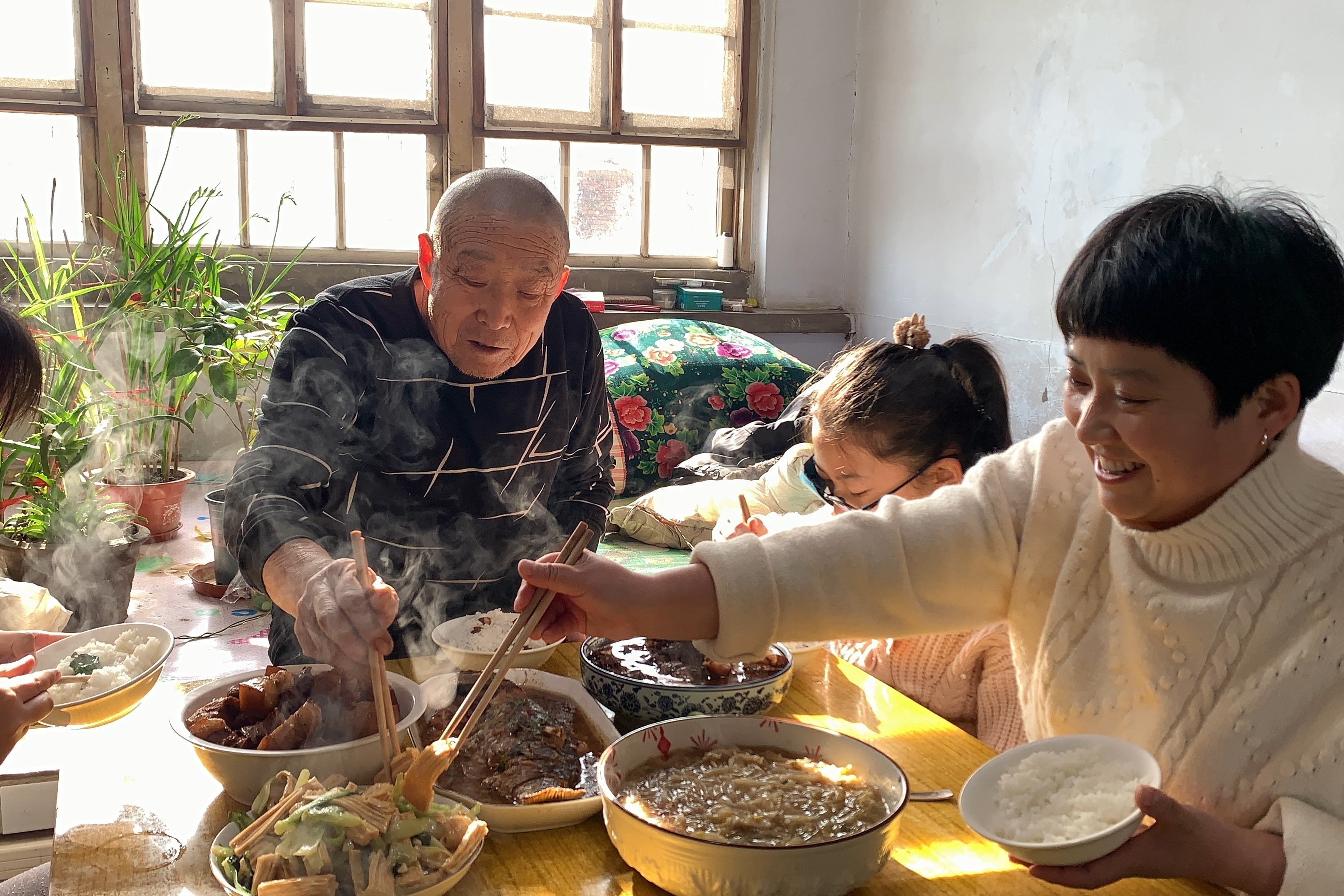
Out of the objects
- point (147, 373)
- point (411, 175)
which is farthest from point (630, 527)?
point (411, 175)

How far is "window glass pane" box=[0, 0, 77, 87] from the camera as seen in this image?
4688mm

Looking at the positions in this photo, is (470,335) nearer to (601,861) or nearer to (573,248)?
(601,861)

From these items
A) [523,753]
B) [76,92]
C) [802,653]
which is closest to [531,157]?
[76,92]

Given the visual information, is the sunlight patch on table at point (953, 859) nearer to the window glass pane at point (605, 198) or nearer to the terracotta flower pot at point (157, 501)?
the terracotta flower pot at point (157, 501)

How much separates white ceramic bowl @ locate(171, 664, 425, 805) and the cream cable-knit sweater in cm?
46

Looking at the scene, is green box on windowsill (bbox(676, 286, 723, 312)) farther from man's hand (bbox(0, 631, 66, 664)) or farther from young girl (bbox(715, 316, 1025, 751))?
man's hand (bbox(0, 631, 66, 664))

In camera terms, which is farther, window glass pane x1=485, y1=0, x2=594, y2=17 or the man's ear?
window glass pane x1=485, y1=0, x2=594, y2=17

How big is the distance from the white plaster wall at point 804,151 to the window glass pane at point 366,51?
1.84 m

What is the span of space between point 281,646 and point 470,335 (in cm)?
74

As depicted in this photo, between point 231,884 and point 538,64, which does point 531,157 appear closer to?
point 538,64

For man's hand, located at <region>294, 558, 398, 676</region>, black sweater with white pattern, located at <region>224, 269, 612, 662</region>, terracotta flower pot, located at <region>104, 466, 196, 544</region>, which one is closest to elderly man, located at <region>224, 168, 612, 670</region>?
black sweater with white pattern, located at <region>224, 269, 612, 662</region>

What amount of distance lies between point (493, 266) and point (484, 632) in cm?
74

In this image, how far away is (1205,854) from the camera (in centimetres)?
111

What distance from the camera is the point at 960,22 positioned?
15.8 ft
